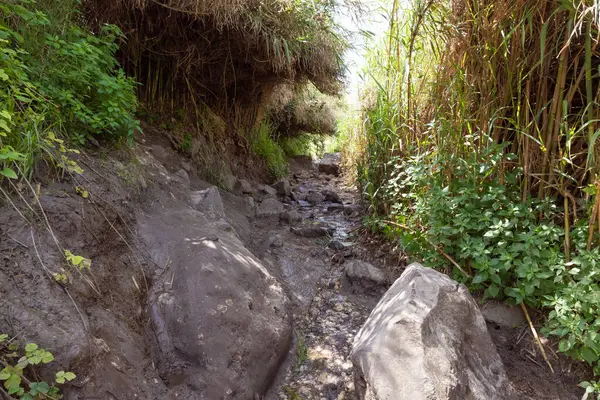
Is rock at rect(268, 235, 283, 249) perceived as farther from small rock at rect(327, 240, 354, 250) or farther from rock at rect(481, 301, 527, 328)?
rock at rect(481, 301, 527, 328)

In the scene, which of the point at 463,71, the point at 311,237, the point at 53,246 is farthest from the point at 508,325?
the point at 53,246

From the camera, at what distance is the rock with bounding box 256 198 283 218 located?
4.11 metres

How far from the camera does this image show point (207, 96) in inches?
177

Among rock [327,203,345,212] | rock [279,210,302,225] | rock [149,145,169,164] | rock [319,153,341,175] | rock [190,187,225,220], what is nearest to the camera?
rock [190,187,225,220]

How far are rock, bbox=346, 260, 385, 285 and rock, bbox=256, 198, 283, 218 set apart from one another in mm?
1559

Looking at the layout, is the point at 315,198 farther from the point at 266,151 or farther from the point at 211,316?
the point at 211,316

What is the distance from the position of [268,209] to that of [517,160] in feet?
8.93

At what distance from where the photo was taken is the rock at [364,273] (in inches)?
104

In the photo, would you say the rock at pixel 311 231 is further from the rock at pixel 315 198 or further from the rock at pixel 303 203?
the rock at pixel 315 198

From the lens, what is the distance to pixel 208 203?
290 cm

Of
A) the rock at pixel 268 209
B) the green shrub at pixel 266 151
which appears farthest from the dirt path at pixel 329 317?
the green shrub at pixel 266 151

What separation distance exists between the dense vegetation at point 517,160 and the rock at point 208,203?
58.0 inches

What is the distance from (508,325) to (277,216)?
2.65 metres

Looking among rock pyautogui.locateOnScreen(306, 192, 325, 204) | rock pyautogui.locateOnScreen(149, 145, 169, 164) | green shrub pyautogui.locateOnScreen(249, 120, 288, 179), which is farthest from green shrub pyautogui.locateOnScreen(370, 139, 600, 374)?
green shrub pyautogui.locateOnScreen(249, 120, 288, 179)
